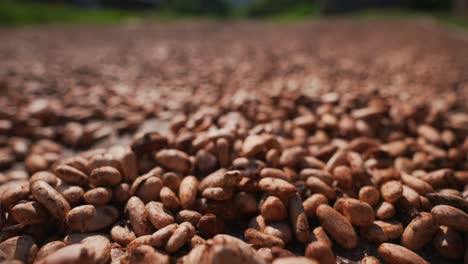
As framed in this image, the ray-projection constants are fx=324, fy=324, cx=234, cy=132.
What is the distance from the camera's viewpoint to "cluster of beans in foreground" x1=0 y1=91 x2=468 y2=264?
1.06 metres

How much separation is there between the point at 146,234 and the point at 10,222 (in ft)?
1.71

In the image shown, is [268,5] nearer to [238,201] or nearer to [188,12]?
[188,12]

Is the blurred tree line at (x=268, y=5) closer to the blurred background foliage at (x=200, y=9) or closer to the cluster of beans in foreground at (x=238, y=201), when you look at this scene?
the blurred background foliage at (x=200, y=9)

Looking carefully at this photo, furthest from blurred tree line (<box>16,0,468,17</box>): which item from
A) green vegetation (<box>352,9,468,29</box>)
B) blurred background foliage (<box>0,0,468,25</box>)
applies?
green vegetation (<box>352,9,468,29</box>)

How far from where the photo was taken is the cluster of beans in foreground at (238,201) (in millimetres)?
1063

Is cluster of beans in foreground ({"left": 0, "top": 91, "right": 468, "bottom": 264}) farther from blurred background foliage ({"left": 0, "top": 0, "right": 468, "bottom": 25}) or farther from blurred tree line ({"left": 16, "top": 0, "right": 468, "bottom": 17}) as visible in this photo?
blurred tree line ({"left": 16, "top": 0, "right": 468, "bottom": 17})

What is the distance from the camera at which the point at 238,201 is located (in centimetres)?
130

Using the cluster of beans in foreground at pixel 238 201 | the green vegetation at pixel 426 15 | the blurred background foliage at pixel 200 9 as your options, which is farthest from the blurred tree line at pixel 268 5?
the cluster of beans in foreground at pixel 238 201

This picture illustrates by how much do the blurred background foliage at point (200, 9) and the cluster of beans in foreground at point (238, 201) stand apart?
10.0 m

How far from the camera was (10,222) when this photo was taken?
121 cm

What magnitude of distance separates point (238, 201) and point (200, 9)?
23.5 metres

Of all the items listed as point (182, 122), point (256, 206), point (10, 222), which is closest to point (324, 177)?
point (256, 206)

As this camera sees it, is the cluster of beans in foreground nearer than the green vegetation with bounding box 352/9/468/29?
Yes

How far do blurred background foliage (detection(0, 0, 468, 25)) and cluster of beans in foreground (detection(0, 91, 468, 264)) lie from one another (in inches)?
394
